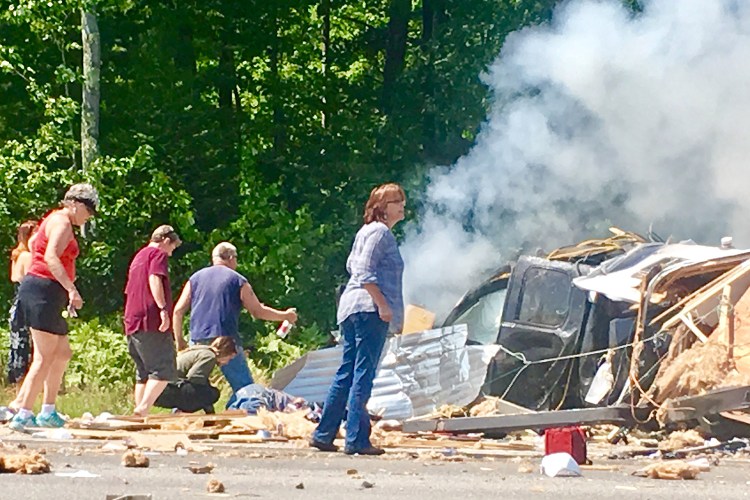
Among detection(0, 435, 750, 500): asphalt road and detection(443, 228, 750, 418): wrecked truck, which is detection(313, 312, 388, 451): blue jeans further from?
detection(443, 228, 750, 418): wrecked truck

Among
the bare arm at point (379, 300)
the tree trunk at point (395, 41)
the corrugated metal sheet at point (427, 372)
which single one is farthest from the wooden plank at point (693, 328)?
the tree trunk at point (395, 41)

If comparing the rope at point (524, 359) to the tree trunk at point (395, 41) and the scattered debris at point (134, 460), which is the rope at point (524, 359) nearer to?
the scattered debris at point (134, 460)

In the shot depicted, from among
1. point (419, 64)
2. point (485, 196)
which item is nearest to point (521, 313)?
point (485, 196)

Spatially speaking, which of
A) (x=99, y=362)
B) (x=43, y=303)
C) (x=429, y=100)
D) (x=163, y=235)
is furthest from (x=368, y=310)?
(x=429, y=100)

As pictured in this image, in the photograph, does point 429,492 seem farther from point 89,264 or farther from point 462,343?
point 89,264

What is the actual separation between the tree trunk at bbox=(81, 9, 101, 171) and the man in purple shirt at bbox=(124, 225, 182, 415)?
1105 cm

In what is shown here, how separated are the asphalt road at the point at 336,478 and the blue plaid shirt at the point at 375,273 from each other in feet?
2.85

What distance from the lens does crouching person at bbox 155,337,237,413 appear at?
1370 cm

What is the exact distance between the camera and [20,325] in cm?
1420

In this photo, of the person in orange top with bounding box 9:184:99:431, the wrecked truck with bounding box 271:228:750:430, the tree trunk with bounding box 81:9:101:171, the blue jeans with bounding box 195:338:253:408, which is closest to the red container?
the wrecked truck with bounding box 271:228:750:430

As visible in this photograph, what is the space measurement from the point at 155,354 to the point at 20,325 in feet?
5.77

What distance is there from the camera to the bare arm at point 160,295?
13.0 metres

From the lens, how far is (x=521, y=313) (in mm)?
13617

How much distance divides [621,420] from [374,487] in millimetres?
3649
